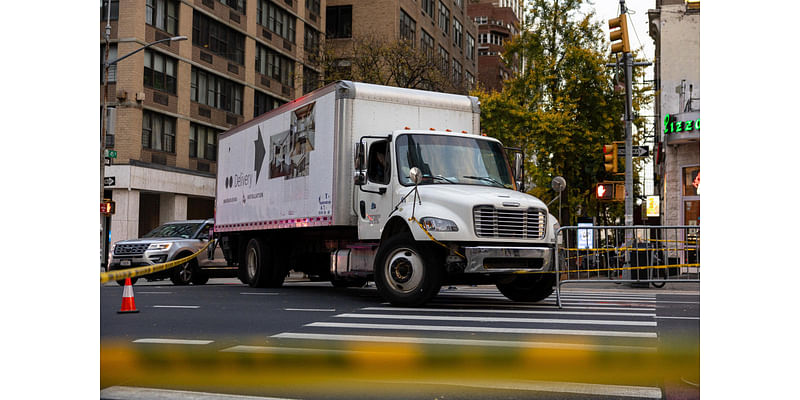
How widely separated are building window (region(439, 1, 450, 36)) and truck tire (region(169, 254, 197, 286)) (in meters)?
49.6

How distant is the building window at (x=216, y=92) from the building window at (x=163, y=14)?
110 inches

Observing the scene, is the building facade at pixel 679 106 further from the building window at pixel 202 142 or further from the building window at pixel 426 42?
the building window at pixel 426 42

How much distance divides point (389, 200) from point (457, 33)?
6273 centimetres

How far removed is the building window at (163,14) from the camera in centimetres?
3906

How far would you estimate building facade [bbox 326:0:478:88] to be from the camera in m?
56.4

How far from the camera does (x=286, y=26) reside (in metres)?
51.2

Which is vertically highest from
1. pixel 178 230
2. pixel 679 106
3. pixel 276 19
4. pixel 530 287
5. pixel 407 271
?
pixel 276 19

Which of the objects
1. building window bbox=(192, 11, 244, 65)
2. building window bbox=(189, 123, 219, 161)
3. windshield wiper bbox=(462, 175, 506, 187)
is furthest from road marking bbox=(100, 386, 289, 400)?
building window bbox=(192, 11, 244, 65)

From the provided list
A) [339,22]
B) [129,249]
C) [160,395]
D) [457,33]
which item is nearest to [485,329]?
[160,395]

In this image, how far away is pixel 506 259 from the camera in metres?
12.1

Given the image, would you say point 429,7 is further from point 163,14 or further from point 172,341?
point 172,341
